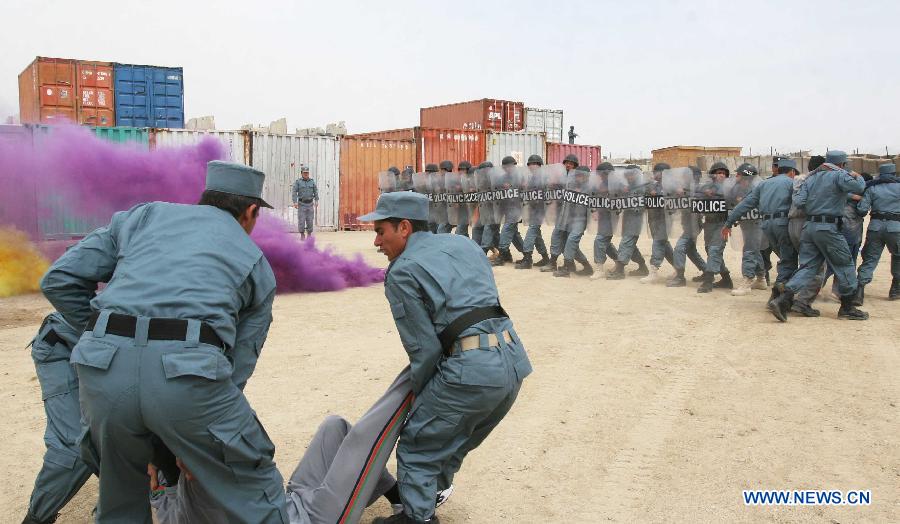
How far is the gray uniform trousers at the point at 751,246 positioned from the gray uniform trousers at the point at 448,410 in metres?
8.54

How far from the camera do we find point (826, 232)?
889 cm

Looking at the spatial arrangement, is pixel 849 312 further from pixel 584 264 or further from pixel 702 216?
pixel 584 264

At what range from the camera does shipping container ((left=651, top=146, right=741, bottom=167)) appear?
3123 cm

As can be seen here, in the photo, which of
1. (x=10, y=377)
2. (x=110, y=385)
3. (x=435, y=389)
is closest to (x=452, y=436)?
(x=435, y=389)

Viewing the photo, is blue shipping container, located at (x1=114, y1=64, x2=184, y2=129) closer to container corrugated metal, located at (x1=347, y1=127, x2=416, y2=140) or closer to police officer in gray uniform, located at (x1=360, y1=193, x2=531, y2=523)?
container corrugated metal, located at (x1=347, y1=127, x2=416, y2=140)

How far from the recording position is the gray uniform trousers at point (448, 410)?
3.54 metres

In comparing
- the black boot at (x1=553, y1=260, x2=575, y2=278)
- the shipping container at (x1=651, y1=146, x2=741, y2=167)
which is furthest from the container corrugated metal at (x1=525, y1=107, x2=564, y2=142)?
the black boot at (x1=553, y1=260, x2=575, y2=278)

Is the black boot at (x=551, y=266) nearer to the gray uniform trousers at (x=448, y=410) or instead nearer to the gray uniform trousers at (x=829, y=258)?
the gray uniform trousers at (x=829, y=258)

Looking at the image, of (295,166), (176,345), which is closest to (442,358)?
(176,345)

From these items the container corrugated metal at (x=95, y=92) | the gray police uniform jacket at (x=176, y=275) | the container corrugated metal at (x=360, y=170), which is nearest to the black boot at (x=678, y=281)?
the gray police uniform jacket at (x=176, y=275)

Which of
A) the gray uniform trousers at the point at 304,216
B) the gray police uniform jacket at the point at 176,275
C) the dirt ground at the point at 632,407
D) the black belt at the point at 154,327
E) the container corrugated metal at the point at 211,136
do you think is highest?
the container corrugated metal at the point at 211,136

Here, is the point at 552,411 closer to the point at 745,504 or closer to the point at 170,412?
the point at 745,504

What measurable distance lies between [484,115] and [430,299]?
27.7 meters

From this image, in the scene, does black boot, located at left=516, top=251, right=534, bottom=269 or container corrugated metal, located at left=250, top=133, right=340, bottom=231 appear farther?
container corrugated metal, located at left=250, top=133, right=340, bottom=231
